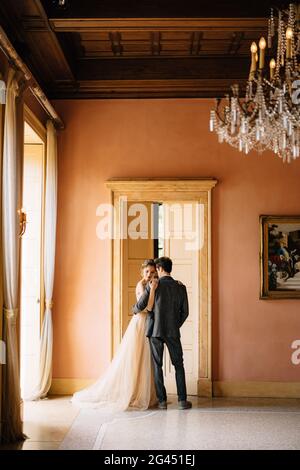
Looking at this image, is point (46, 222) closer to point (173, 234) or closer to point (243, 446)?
point (173, 234)

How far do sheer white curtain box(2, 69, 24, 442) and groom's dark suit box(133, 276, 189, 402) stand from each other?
1785mm

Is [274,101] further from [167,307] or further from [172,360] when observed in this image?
[172,360]

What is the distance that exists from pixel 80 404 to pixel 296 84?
409cm

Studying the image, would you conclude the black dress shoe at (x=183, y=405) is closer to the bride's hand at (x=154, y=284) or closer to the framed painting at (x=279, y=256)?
the bride's hand at (x=154, y=284)

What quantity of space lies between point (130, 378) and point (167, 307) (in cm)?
88

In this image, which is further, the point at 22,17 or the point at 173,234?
the point at 173,234

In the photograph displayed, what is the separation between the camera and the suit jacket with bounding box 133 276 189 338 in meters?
6.36

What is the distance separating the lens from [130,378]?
6410mm

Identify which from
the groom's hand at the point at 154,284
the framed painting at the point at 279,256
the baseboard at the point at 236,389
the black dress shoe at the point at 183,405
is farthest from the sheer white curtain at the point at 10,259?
the framed painting at the point at 279,256

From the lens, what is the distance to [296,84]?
15.6ft

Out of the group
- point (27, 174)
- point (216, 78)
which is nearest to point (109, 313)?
point (27, 174)

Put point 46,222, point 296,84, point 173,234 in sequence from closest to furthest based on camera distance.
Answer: point 296,84, point 46,222, point 173,234
